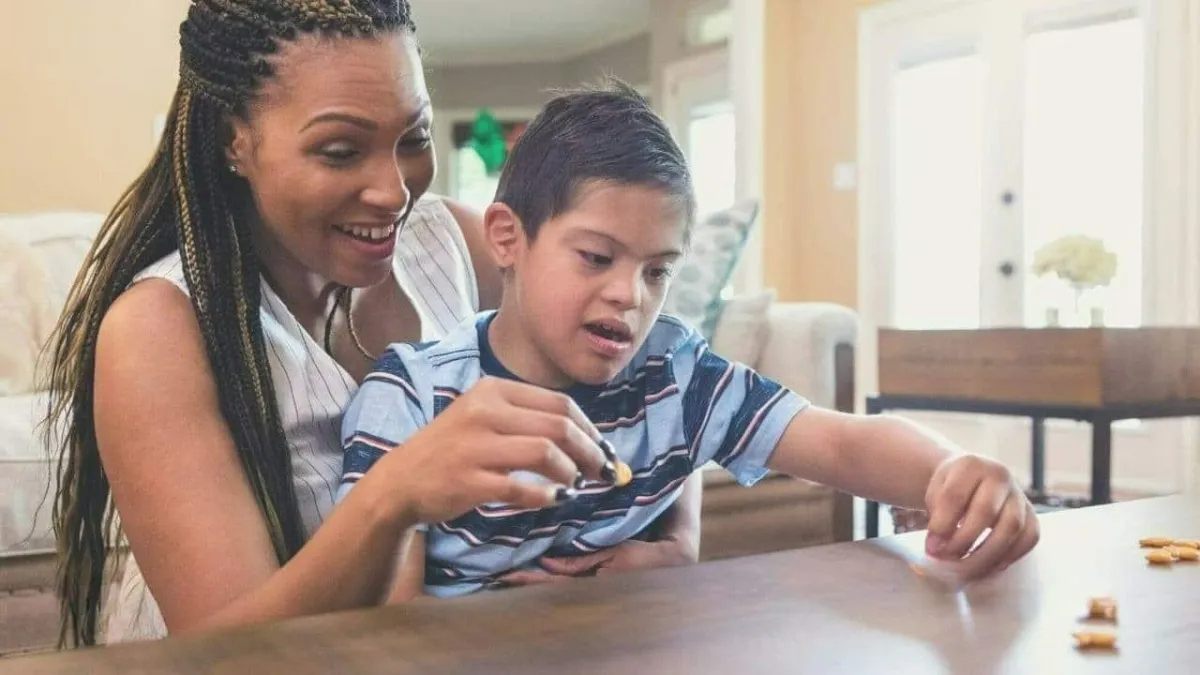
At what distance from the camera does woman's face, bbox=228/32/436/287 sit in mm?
926

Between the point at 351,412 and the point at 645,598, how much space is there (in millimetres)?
438

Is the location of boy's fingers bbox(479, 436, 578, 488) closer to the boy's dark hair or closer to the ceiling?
the boy's dark hair

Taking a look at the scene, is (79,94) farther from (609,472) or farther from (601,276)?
(609,472)

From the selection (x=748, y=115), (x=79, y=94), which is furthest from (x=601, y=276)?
(x=748, y=115)

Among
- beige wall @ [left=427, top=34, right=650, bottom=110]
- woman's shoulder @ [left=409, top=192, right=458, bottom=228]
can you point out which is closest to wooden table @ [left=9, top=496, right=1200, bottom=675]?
woman's shoulder @ [left=409, top=192, right=458, bottom=228]

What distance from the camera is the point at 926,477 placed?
3.04 feet

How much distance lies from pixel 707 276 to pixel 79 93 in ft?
6.96

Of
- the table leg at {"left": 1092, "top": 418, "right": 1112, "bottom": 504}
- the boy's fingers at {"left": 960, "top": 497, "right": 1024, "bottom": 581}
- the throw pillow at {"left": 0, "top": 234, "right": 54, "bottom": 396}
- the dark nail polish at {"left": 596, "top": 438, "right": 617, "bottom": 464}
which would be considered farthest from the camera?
the table leg at {"left": 1092, "top": 418, "right": 1112, "bottom": 504}

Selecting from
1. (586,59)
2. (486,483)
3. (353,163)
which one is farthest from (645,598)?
(586,59)

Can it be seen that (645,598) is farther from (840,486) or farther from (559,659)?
(840,486)

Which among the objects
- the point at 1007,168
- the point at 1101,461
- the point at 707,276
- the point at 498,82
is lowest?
the point at 1101,461

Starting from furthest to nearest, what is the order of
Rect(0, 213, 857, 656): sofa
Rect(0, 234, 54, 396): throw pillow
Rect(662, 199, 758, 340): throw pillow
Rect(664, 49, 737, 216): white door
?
Rect(664, 49, 737, 216): white door < Rect(662, 199, 758, 340): throw pillow < Rect(0, 234, 54, 396): throw pillow < Rect(0, 213, 857, 656): sofa

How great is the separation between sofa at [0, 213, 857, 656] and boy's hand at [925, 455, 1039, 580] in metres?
1.41

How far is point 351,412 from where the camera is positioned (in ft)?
3.19
